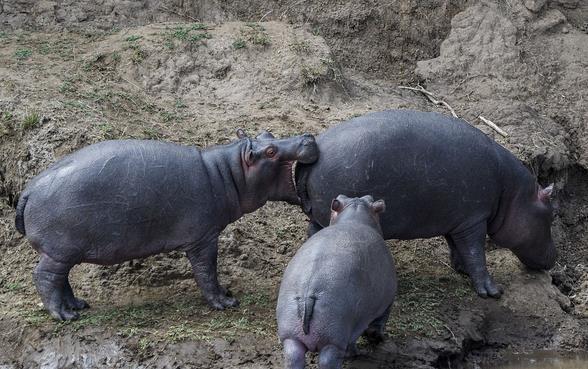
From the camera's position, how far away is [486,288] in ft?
29.0

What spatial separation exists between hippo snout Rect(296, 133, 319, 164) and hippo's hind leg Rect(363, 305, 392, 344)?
1404 millimetres

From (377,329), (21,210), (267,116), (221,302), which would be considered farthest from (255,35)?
(377,329)

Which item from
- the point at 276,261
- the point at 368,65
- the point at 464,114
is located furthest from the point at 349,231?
the point at 368,65

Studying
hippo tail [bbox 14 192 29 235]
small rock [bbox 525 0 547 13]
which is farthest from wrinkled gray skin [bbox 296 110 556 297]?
small rock [bbox 525 0 547 13]

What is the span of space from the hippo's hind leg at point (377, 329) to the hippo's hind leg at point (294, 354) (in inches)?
39.8

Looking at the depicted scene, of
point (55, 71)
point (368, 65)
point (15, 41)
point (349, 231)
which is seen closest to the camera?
point (349, 231)

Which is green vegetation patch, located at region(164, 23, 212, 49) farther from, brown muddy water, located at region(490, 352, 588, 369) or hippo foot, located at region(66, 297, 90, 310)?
brown muddy water, located at region(490, 352, 588, 369)

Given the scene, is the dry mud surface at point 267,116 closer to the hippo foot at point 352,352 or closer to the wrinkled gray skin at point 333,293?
the hippo foot at point 352,352

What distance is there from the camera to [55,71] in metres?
10.8

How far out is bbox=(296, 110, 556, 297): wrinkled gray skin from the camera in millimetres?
8227

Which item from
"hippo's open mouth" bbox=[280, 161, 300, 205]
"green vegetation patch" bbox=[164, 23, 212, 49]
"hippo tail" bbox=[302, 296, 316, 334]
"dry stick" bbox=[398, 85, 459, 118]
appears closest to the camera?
"hippo tail" bbox=[302, 296, 316, 334]

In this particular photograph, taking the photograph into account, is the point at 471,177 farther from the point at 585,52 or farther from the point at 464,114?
the point at 585,52

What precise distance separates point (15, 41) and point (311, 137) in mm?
4739

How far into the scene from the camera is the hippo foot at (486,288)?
29.0ft
